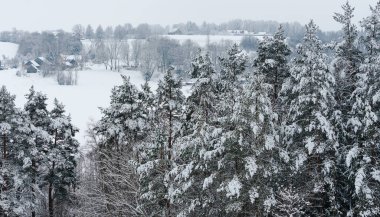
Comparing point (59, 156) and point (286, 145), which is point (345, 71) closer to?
point (286, 145)

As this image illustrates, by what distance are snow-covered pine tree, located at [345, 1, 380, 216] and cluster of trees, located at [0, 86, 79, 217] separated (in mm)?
18581

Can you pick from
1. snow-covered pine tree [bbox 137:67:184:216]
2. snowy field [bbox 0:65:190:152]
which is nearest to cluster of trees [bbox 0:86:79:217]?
snow-covered pine tree [bbox 137:67:184:216]

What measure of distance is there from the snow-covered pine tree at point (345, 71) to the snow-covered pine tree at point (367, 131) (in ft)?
2.19

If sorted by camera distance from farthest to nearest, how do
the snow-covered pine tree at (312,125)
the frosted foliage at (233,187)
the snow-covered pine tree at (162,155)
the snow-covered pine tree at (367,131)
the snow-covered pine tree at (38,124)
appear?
the snow-covered pine tree at (38,124) < the snow-covered pine tree at (162,155) < the snow-covered pine tree at (312,125) < the snow-covered pine tree at (367,131) < the frosted foliage at (233,187)

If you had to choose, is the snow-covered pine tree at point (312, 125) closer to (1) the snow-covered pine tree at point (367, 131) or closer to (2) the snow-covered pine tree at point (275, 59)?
(1) the snow-covered pine tree at point (367, 131)

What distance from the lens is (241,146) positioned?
1781 cm

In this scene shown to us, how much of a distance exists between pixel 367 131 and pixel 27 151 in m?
19.9

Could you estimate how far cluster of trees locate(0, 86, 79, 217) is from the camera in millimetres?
25703

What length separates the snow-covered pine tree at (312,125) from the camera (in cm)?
1962

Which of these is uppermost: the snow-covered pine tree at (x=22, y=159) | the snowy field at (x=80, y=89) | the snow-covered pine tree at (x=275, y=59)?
the snow-covered pine tree at (x=275, y=59)

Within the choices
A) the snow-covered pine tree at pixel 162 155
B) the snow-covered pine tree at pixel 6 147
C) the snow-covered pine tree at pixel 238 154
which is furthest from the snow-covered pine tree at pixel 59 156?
the snow-covered pine tree at pixel 238 154

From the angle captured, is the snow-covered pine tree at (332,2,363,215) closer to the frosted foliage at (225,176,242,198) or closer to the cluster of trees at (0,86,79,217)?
the frosted foliage at (225,176,242,198)

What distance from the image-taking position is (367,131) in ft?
63.9

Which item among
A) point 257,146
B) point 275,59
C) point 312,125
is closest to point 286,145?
point 312,125
